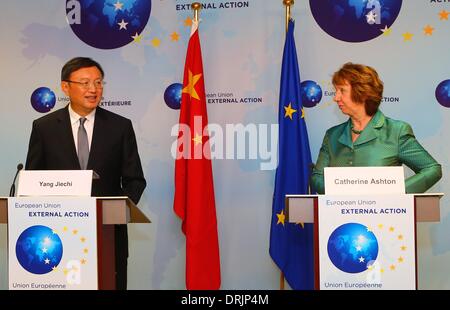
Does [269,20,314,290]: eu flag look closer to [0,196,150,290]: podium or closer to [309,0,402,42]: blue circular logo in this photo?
[309,0,402,42]: blue circular logo

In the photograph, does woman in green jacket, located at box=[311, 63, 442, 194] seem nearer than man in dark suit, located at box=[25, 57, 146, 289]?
Yes

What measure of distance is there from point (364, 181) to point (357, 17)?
214 cm

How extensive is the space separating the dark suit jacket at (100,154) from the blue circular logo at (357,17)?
1931 millimetres

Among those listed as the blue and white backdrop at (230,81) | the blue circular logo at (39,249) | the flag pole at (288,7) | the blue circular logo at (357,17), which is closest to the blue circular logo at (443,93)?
the blue and white backdrop at (230,81)

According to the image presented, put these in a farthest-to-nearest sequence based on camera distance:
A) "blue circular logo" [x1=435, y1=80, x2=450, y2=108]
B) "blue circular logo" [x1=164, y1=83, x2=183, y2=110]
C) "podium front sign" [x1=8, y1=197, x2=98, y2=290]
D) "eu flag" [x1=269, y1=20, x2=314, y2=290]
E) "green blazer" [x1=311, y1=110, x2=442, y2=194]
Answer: "blue circular logo" [x1=164, y1=83, x2=183, y2=110] < "blue circular logo" [x1=435, y1=80, x2=450, y2=108] < "eu flag" [x1=269, y1=20, x2=314, y2=290] < "green blazer" [x1=311, y1=110, x2=442, y2=194] < "podium front sign" [x1=8, y1=197, x2=98, y2=290]

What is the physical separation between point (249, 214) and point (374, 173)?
1.91m

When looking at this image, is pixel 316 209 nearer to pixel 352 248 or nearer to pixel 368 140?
pixel 352 248

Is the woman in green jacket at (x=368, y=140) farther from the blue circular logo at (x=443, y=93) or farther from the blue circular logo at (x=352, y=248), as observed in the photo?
the blue circular logo at (x=352, y=248)

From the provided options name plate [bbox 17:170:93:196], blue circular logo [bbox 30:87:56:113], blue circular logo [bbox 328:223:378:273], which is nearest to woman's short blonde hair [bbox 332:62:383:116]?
blue circular logo [bbox 328:223:378:273]

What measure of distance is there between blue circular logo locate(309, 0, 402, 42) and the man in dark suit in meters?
1.90

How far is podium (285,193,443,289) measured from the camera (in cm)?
287

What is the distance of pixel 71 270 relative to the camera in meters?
2.89
